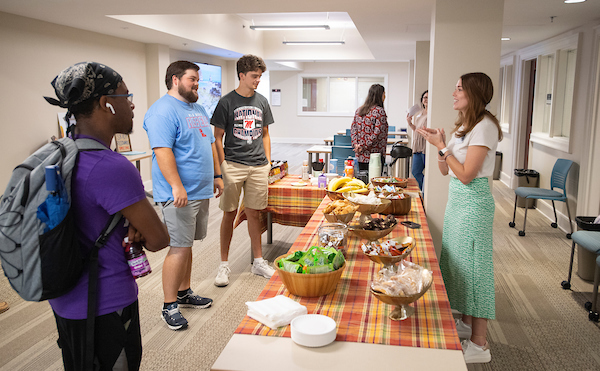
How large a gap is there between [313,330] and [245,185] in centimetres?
253

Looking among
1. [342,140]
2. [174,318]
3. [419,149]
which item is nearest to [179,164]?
[174,318]

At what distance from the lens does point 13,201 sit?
127 cm

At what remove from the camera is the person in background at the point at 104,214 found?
1340mm

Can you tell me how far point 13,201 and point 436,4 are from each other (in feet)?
9.97

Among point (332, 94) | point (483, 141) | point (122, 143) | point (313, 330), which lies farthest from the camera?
point (332, 94)

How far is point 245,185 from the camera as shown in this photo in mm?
3902

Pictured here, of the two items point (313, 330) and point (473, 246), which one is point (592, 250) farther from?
point (313, 330)

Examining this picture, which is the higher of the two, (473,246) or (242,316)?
(473,246)

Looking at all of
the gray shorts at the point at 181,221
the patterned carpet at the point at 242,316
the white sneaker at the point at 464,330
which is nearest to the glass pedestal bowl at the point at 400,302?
the white sneaker at the point at 464,330

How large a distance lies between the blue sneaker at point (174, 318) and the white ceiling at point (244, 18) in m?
2.58

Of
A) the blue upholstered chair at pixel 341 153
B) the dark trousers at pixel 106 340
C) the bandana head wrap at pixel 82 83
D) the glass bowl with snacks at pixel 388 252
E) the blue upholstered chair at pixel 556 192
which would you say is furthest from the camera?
the blue upholstered chair at pixel 341 153

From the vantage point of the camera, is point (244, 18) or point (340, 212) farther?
point (244, 18)

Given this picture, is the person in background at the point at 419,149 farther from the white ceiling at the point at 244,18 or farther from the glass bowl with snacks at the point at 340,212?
the glass bowl with snacks at the point at 340,212

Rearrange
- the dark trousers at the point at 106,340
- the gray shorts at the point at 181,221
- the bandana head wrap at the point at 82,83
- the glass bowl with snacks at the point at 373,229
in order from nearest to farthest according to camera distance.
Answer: the bandana head wrap at the point at 82,83 → the dark trousers at the point at 106,340 → the glass bowl with snacks at the point at 373,229 → the gray shorts at the point at 181,221
